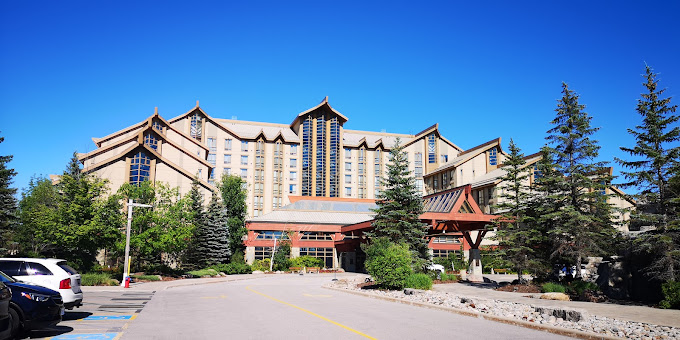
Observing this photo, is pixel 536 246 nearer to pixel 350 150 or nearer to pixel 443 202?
pixel 443 202

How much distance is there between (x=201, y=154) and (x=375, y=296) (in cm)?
5980

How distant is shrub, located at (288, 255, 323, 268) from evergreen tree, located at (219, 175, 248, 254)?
6.22 m

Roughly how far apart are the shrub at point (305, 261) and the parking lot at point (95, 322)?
35306 mm

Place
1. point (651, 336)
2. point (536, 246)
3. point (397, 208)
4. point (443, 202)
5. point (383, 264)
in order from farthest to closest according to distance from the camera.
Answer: point (443, 202) < point (397, 208) < point (536, 246) < point (383, 264) < point (651, 336)

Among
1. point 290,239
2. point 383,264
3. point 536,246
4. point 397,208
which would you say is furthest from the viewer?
point 290,239

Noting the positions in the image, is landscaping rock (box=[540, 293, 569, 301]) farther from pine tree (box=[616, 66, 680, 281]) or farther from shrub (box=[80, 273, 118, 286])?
shrub (box=[80, 273, 118, 286])

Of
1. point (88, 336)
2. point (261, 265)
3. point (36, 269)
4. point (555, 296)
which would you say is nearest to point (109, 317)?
point (36, 269)

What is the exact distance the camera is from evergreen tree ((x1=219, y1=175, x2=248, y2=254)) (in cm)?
5344

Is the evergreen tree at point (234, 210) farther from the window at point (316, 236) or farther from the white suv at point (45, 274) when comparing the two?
the white suv at point (45, 274)

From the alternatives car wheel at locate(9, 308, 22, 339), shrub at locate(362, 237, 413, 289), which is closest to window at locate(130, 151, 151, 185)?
shrub at locate(362, 237, 413, 289)

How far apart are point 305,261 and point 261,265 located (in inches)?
211

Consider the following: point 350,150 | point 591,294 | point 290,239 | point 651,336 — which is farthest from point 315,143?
point 651,336

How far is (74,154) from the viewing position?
4938 centimetres

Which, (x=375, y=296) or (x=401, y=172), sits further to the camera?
(x=401, y=172)
